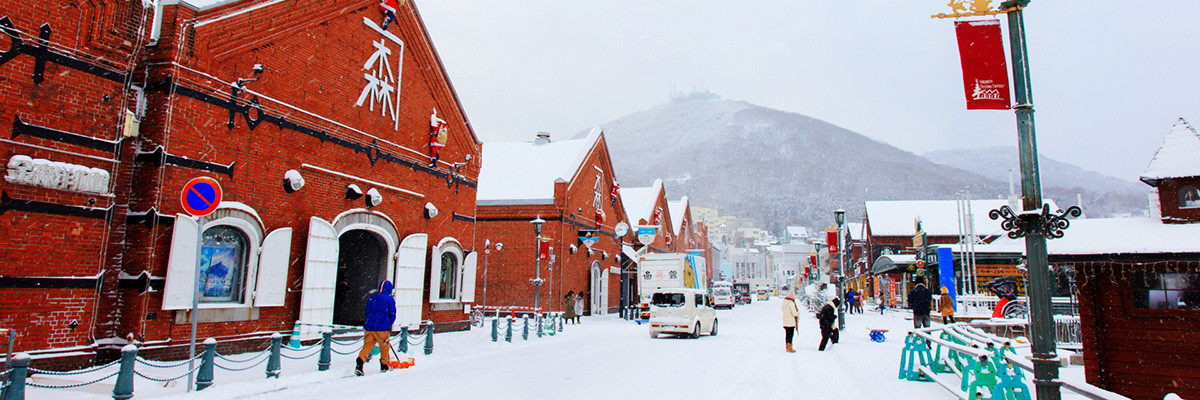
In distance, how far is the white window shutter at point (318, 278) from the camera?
Result: 13.6 meters

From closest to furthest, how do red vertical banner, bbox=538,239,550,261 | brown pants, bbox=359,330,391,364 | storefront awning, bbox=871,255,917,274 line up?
brown pants, bbox=359,330,391,364
red vertical banner, bbox=538,239,550,261
storefront awning, bbox=871,255,917,274

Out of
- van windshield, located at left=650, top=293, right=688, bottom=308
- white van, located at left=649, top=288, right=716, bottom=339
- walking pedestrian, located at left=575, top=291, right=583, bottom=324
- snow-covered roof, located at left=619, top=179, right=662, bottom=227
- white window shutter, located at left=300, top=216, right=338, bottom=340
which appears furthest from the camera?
snow-covered roof, located at left=619, top=179, right=662, bottom=227

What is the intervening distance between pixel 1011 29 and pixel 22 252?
13284 millimetres

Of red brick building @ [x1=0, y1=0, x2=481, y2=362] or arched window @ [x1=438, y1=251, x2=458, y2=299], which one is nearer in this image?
red brick building @ [x1=0, y1=0, x2=481, y2=362]

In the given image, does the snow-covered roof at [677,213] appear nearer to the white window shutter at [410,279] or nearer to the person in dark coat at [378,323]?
the white window shutter at [410,279]

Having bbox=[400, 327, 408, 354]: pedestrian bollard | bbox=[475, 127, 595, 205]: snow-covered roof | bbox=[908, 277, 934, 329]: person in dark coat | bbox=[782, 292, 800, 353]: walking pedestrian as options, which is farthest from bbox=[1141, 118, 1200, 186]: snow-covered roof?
bbox=[475, 127, 595, 205]: snow-covered roof

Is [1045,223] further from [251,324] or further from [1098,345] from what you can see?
[251,324]

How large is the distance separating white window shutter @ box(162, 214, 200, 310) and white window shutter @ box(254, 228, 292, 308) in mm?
1567

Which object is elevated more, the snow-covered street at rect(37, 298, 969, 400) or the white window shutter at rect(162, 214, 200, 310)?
the white window shutter at rect(162, 214, 200, 310)

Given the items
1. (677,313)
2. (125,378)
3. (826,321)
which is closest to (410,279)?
(677,313)

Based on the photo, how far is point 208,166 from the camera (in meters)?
11.3

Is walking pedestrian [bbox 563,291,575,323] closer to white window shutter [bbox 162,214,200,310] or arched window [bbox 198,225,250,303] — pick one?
arched window [bbox 198,225,250,303]

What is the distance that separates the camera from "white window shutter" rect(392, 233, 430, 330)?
1666 cm

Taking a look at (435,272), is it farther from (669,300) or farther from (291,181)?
(669,300)
